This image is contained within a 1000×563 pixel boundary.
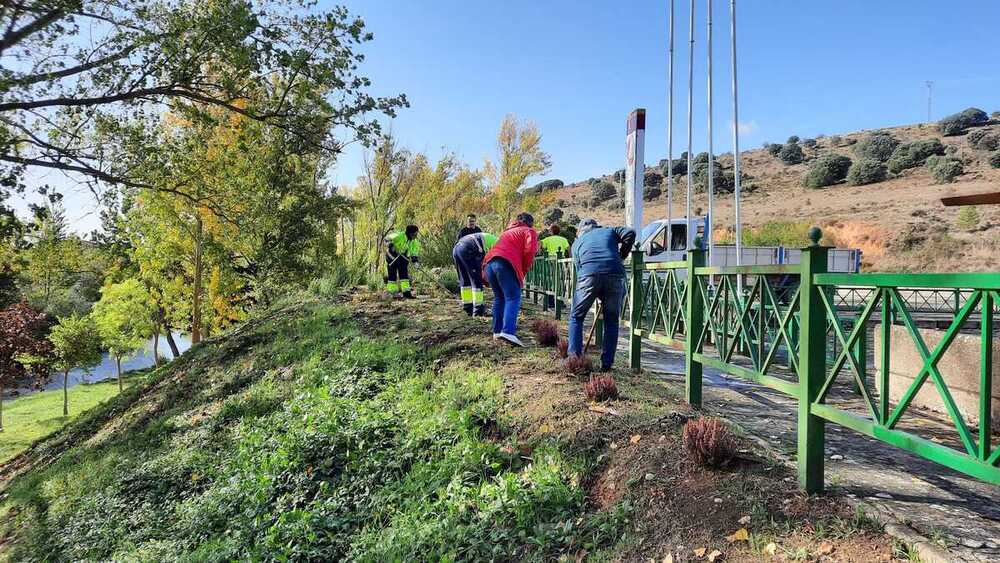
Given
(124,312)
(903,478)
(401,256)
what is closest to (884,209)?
(401,256)

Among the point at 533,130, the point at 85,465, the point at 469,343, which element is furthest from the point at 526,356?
the point at 533,130

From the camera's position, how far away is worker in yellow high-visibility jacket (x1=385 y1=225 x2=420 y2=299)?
11773mm

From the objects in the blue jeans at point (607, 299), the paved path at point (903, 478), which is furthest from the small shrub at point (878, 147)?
the blue jeans at point (607, 299)

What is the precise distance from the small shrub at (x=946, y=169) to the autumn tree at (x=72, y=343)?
63.0 meters

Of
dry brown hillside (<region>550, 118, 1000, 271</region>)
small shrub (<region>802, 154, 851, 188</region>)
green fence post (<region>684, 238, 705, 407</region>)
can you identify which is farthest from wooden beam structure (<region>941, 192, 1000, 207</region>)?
small shrub (<region>802, 154, 851, 188</region>)

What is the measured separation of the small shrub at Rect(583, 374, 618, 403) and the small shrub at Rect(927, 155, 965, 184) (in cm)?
5737

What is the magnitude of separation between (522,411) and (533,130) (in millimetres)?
29980

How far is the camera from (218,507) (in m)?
5.12

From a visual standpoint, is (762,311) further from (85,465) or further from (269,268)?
(269,268)

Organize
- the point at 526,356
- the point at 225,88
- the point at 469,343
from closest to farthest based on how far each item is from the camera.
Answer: the point at 526,356 < the point at 469,343 < the point at 225,88

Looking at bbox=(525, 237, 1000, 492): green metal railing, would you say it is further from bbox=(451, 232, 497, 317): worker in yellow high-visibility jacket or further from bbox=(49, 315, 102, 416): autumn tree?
bbox=(49, 315, 102, 416): autumn tree

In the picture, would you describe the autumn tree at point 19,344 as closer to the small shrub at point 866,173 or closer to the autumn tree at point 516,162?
the autumn tree at point 516,162

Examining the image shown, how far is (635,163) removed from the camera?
9.55m

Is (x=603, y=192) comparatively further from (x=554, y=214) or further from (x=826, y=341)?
(x=826, y=341)
